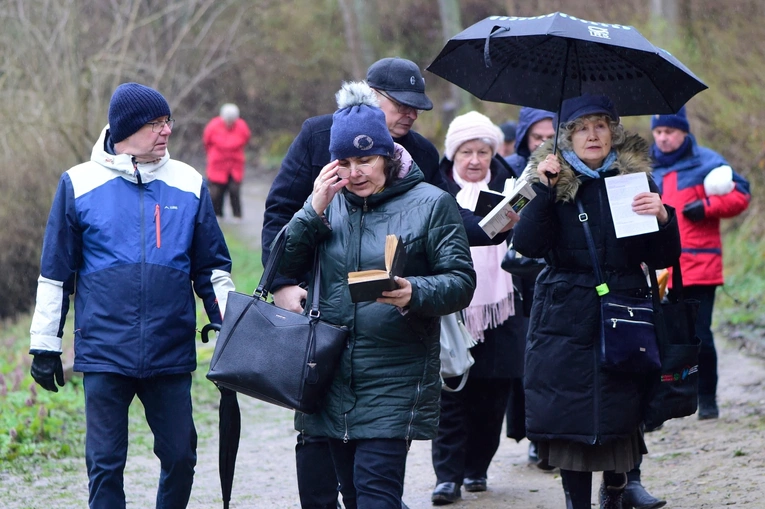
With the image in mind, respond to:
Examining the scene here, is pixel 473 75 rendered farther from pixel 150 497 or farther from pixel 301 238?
pixel 150 497

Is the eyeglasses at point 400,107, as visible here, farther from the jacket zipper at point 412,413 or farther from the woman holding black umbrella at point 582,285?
the jacket zipper at point 412,413

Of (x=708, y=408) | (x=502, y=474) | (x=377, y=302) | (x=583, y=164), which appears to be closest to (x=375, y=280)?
(x=377, y=302)

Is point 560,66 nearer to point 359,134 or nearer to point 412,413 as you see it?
point 359,134

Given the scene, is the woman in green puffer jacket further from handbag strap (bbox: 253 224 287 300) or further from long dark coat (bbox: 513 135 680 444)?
long dark coat (bbox: 513 135 680 444)

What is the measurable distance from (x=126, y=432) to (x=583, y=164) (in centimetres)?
231

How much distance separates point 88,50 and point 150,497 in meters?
12.3

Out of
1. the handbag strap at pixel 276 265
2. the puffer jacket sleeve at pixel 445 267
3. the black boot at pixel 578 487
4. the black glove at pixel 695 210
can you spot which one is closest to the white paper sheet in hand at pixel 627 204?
the puffer jacket sleeve at pixel 445 267

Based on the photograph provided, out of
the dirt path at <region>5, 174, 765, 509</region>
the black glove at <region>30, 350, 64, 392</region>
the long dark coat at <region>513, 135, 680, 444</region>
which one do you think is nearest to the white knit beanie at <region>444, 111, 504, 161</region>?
the long dark coat at <region>513, 135, 680, 444</region>

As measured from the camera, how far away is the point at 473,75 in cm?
547

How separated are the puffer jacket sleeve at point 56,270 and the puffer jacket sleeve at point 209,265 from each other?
1.73 feet

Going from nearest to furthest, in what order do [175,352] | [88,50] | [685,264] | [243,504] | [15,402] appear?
[175,352], [243,504], [685,264], [15,402], [88,50]

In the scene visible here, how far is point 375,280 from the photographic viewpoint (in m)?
3.90

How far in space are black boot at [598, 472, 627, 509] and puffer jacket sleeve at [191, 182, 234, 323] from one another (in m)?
1.95

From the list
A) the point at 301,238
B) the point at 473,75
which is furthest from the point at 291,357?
the point at 473,75
